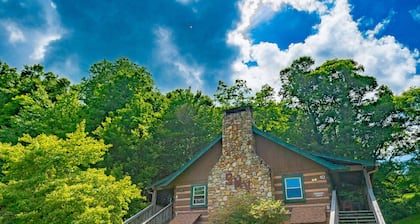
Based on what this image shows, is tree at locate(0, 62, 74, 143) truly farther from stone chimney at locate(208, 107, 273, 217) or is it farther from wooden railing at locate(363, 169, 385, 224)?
wooden railing at locate(363, 169, 385, 224)

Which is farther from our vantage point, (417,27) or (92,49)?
(92,49)

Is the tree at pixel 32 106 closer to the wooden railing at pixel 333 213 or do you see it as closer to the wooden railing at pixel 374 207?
the wooden railing at pixel 333 213

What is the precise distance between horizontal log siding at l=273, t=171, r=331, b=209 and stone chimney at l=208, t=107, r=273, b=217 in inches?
46.4

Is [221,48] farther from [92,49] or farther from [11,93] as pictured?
[11,93]

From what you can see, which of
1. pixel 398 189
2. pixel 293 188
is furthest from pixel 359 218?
pixel 398 189

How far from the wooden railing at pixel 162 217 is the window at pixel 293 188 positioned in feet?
21.1

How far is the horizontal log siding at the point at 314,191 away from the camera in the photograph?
15373 millimetres

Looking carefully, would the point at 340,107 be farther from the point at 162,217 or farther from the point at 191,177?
the point at 162,217

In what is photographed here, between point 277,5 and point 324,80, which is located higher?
point 324,80

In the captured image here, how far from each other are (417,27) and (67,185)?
1799cm

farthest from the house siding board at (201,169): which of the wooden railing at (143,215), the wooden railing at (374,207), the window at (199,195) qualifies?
the wooden railing at (374,207)

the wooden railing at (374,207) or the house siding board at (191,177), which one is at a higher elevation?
the house siding board at (191,177)

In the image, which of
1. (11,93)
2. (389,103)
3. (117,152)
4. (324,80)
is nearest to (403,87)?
(389,103)

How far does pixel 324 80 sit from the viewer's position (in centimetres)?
2947
